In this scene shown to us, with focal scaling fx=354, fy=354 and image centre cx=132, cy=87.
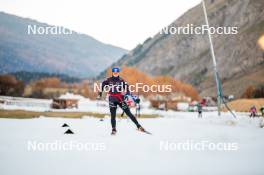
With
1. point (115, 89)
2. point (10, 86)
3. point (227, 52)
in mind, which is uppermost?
point (227, 52)

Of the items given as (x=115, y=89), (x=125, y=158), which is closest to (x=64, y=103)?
(x=115, y=89)

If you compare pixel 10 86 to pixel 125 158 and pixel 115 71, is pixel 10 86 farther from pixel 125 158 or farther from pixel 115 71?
pixel 125 158

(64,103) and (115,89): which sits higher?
(64,103)

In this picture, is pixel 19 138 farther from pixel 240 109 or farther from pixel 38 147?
pixel 240 109
